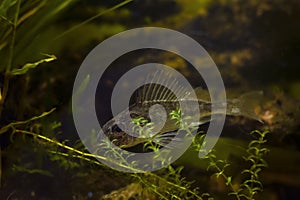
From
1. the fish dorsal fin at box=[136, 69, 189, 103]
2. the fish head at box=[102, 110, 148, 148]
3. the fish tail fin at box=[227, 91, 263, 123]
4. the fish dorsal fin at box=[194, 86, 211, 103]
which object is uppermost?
the fish tail fin at box=[227, 91, 263, 123]

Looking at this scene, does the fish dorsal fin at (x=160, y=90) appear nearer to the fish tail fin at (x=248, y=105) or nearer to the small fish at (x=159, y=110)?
the small fish at (x=159, y=110)

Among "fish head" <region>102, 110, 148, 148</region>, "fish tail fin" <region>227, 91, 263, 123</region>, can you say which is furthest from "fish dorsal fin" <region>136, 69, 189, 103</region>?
"fish tail fin" <region>227, 91, 263, 123</region>

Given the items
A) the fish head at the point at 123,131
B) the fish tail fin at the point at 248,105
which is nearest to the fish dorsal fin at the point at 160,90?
the fish head at the point at 123,131

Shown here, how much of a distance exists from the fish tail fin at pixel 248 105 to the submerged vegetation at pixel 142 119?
3cm

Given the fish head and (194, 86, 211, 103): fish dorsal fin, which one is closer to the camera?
the fish head

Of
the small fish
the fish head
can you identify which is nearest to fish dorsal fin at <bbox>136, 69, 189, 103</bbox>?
the small fish

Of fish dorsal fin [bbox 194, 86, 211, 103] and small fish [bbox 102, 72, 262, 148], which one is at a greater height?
fish dorsal fin [bbox 194, 86, 211, 103]

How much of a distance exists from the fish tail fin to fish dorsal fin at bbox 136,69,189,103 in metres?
0.23

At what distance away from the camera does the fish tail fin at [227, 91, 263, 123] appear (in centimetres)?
182

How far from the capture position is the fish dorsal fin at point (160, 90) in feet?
5.74

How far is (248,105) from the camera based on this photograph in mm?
1873

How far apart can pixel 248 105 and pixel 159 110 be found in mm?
447

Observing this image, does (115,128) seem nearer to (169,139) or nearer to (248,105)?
(169,139)

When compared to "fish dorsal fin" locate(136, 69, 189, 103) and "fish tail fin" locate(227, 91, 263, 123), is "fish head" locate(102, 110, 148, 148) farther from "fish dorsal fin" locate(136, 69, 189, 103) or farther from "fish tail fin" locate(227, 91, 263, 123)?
"fish tail fin" locate(227, 91, 263, 123)
